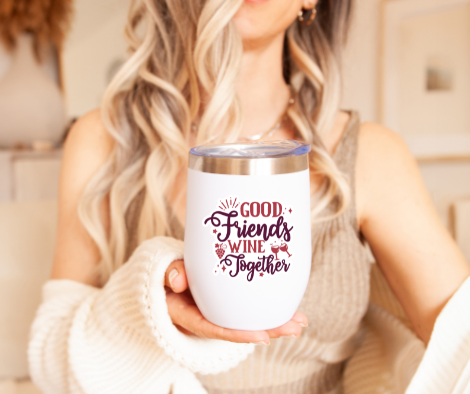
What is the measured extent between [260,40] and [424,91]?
1.20 meters

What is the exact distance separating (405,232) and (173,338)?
1.67 ft

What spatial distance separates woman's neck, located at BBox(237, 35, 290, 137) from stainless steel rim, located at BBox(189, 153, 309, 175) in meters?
0.49

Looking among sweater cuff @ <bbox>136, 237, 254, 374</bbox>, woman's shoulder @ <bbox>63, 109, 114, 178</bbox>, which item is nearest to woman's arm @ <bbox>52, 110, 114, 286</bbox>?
woman's shoulder @ <bbox>63, 109, 114, 178</bbox>

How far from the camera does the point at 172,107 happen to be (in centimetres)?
88

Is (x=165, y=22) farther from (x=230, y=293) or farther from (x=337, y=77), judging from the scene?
(x=230, y=293)

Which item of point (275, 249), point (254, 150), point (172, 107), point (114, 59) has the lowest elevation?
point (275, 249)

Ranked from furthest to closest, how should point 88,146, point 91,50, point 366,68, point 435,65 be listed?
point 91,50
point 366,68
point 435,65
point 88,146

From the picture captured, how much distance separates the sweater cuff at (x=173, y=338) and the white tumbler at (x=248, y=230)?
7 cm

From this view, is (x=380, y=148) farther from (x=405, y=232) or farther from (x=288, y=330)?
(x=288, y=330)

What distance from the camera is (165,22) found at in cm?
90

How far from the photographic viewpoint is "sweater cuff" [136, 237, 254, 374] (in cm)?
53

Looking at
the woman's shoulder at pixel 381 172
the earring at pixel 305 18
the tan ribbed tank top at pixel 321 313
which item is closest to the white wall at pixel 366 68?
the earring at pixel 305 18

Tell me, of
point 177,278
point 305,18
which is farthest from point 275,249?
point 305,18

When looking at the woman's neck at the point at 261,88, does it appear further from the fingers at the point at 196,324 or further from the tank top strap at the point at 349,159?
the fingers at the point at 196,324
